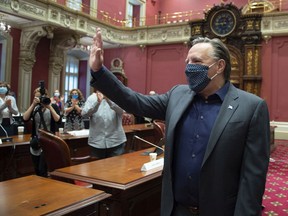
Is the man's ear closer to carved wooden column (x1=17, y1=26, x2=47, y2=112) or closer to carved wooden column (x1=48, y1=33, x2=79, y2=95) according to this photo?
carved wooden column (x1=17, y1=26, x2=47, y2=112)

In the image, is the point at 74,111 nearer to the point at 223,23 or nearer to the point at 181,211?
the point at 181,211

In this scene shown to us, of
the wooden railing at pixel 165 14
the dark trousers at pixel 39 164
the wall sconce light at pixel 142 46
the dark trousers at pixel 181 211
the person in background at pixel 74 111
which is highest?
the wooden railing at pixel 165 14

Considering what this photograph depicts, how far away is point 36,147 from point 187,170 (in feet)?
6.90

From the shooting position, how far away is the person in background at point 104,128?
3393mm

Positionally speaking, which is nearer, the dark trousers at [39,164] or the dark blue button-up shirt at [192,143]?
the dark blue button-up shirt at [192,143]

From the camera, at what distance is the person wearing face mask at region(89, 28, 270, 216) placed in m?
1.27

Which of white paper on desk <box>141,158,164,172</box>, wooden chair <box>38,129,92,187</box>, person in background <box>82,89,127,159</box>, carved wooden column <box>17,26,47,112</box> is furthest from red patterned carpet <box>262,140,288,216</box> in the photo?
carved wooden column <box>17,26,47,112</box>

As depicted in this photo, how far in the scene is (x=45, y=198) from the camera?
5.13 ft

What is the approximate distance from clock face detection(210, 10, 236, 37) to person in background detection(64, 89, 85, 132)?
759 cm

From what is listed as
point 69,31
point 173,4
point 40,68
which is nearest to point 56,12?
point 69,31

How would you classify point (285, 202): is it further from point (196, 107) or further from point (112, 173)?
point (196, 107)

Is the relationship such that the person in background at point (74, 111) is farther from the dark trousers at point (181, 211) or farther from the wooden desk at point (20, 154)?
the dark trousers at point (181, 211)

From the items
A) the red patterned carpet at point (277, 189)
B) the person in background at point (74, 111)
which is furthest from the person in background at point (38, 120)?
the red patterned carpet at point (277, 189)

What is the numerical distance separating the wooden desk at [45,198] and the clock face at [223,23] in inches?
388
